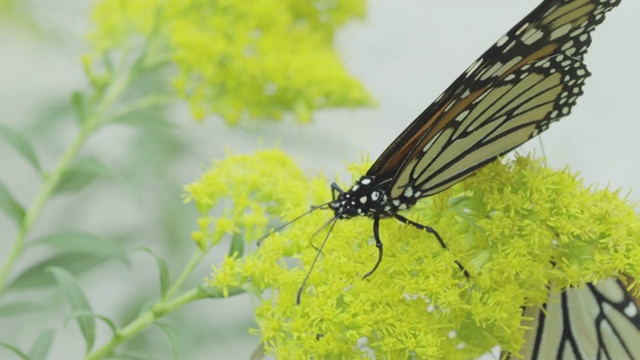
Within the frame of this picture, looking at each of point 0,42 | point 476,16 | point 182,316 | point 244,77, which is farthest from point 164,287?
point 476,16

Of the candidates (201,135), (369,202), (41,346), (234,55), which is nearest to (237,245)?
(369,202)

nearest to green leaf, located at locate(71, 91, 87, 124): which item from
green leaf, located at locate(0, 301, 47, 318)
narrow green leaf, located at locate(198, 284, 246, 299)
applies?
green leaf, located at locate(0, 301, 47, 318)

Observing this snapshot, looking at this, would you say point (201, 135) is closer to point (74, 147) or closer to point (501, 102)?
point (74, 147)

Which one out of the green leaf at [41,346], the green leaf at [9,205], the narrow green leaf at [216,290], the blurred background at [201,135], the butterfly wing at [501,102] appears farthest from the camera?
the blurred background at [201,135]

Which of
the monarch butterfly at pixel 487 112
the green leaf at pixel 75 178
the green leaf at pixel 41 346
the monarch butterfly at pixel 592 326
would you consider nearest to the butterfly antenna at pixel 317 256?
the monarch butterfly at pixel 487 112

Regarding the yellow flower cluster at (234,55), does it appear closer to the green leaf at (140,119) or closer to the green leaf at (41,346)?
the green leaf at (140,119)

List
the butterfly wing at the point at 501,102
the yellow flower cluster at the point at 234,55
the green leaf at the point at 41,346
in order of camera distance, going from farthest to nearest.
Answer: the yellow flower cluster at the point at 234,55
the green leaf at the point at 41,346
the butterfly wing at the point at 501,102
